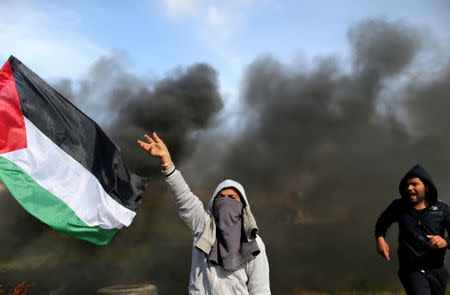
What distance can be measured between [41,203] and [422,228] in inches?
179

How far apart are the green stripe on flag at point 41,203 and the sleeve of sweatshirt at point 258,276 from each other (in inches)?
96.3

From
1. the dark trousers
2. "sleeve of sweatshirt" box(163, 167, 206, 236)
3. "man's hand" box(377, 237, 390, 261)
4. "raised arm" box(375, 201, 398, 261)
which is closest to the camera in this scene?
"sleeve of sweatshirt" box(163, 167, 206, 236)

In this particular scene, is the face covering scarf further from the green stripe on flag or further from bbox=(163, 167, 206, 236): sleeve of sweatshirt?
the green stripe on flag

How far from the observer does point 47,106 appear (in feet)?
17.3

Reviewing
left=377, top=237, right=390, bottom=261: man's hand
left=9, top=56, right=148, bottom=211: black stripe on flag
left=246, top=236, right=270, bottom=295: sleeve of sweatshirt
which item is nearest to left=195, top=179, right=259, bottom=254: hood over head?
left=246, top=236, right=270, bottom=295: sleeve of sweatshirt

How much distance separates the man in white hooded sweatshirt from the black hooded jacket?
196 cm

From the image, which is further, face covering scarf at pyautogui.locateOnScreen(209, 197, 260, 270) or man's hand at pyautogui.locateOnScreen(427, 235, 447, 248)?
man's hand at pyautogui.locateOnScreen(427, 235, 447, 248)

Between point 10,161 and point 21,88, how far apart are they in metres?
1.05

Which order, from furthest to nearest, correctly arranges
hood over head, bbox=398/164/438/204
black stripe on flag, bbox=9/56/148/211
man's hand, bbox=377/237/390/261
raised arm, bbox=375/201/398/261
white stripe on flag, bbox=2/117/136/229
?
black stripe on flag, bbox=9/56/148/211 → white stripe on flag, bbox=2/117/136/229 → raised arm, bbox=375/201/398/261 → man's hand, bbox=377/237/390/261 → hood over head, bbox=398/164/438/204

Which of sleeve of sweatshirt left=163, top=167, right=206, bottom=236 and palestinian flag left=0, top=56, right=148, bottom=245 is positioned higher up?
palestinian flag left=0, top=56, right=148, bottom=245

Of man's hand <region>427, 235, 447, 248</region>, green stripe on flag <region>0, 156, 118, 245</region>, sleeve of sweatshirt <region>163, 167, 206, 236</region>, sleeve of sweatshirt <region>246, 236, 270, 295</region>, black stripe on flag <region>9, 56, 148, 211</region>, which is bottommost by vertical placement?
sleeve of sweatshirt <region>246, 236, 270, 295</region>

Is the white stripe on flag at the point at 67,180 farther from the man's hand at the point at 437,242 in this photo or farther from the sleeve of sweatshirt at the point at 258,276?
the man's hand at the point at 437,242

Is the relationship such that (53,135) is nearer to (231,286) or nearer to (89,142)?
(89,142)

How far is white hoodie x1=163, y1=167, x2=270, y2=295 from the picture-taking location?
11.0ft
